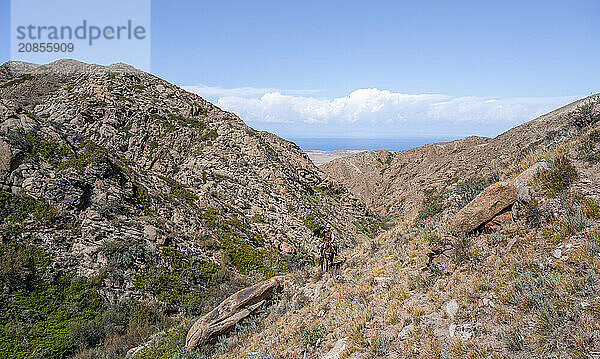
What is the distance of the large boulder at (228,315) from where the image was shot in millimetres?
9172

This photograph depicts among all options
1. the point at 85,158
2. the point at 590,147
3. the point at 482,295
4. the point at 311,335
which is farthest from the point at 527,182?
the point at 85,158

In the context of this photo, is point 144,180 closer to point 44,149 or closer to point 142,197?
point 142,197

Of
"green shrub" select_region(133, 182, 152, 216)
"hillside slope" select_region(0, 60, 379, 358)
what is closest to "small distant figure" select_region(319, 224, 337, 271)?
"hillside slope" select_region(0, 60, 379, 358)

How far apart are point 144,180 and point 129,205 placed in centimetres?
320

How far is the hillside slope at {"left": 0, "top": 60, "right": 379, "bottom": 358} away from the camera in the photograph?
445 inches

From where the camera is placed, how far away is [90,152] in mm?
16984

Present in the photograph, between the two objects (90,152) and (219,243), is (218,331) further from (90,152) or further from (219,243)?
(90,152)

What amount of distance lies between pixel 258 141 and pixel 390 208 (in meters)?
29.8

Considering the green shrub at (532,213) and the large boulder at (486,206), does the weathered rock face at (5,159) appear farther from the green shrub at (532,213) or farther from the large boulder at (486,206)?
the green shrub at (532,213)

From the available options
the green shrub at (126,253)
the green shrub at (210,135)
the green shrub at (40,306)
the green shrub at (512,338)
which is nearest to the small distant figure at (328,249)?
the green shrub at (512,338)

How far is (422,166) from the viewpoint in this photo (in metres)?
57.1

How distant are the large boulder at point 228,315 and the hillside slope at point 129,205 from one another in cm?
333

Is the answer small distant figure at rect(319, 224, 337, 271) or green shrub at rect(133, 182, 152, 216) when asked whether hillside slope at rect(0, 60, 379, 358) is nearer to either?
green shrub at rect(133, 182, 152, 216)

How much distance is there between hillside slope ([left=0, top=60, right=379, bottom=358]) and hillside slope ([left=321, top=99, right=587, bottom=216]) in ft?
66.0
